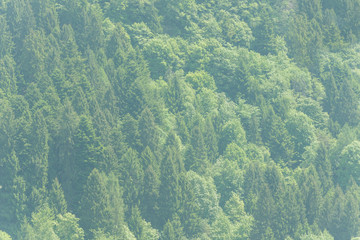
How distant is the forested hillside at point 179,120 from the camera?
442 feet

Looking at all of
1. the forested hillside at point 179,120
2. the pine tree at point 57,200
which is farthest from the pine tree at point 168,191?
the pine tree at point 57,200

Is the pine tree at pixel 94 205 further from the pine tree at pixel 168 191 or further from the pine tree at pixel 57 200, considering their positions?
the pine tree at pixel 168 191

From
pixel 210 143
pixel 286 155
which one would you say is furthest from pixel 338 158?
pixel 210 143

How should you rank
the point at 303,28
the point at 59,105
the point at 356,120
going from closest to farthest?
the point at 59,105 < the point at 356,120 < the point at 303,28

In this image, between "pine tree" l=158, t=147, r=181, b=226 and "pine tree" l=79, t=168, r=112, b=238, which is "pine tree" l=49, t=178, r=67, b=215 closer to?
"pine tree" l=79, t=168, r=112, b=238

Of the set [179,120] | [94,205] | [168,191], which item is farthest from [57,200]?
[179,120]

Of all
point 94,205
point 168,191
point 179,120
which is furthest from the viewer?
point 179,120

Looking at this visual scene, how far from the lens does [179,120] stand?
158 metres

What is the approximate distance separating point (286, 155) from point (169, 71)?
22023 mm

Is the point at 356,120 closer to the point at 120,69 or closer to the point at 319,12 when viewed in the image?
the point at 319,12

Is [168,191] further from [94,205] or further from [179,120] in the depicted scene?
[179,120]

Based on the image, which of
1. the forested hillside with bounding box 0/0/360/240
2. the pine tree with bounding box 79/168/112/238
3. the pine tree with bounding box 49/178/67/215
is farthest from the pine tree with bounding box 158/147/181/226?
the pine tree with bounding box 49/178/67/215

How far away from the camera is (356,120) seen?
175m

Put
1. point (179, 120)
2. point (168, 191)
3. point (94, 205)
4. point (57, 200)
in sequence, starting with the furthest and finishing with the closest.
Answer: point (179, 120)
point (168, 191)
point (57, 200)
point (94, 205)
